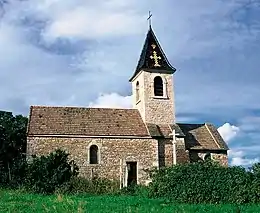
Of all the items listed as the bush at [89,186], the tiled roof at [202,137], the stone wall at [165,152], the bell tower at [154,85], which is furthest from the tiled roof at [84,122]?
the tiled roof at [202,137]

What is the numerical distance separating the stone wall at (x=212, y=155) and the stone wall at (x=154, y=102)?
3138 millimetres

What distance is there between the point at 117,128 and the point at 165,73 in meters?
6.73

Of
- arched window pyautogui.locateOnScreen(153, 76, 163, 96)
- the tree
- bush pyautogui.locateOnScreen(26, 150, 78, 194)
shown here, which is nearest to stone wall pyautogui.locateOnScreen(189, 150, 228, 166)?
arched window pyautogui.locateOnScreen(153, 76, 163, 96)

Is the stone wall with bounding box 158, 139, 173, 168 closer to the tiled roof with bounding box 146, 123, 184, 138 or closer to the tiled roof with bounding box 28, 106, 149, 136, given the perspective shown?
the tiled roof with bounding box 146, 123, 184, 138

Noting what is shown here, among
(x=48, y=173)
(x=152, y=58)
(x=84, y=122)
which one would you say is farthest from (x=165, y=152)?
(x=48, y=173)

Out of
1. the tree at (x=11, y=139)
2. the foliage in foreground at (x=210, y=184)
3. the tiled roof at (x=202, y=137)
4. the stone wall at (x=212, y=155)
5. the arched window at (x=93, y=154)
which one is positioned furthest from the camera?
the tiled roof at (x=202, y=137)

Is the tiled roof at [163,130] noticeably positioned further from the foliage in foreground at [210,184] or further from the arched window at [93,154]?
the foliage in foreground at [210,184]

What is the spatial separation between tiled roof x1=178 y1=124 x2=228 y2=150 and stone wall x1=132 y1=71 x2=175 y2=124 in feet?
6.91

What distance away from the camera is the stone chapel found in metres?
32.3

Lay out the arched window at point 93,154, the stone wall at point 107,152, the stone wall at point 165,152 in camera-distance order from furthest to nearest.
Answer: the stone wall at point 165,152 < the arched window at point 93,154 < the stone wall at point 107,152

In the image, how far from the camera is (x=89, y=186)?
28078mm

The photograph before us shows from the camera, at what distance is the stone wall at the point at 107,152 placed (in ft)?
105

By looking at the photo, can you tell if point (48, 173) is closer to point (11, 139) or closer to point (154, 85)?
point (11, 139)

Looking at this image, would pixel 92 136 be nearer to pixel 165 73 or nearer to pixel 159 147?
pixel 159 147
